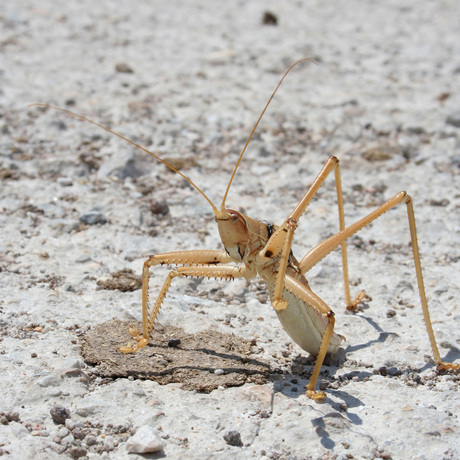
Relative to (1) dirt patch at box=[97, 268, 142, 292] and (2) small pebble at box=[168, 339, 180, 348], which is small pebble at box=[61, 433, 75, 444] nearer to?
(2) small pebble at box=[168, 339, 180, 348]

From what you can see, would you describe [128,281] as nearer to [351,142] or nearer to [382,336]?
[382,336]

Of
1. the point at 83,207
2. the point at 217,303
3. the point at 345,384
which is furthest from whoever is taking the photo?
the point at 83,207

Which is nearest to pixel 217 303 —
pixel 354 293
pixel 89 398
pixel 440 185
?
pixel 354 293

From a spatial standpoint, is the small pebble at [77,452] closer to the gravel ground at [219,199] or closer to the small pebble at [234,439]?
the gravel ground at [219,199]

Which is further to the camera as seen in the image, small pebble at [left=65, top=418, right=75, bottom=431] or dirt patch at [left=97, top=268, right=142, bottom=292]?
dirt patch at [left=97, top=268, right=142, bottom=292]

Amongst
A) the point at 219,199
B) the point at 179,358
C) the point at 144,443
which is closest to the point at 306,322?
the point at 179,358

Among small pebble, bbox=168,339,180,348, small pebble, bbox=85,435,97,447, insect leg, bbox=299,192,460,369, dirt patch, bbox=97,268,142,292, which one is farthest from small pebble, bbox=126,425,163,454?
dirt patch, bbox=97,268,142,292

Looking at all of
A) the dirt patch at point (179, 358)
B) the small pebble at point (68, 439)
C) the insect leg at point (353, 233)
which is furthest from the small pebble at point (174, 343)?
Answer: the small pebble at point (68, 439)
